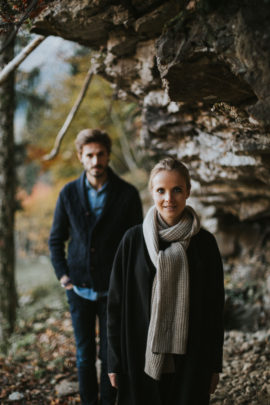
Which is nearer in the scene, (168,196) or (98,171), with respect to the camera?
(168,196)

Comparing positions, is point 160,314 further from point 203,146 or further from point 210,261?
point 203,146

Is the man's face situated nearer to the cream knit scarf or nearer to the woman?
the woman

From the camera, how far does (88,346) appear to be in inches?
108

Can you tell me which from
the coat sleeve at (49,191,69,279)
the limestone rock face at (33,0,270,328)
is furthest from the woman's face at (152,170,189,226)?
the coat sleeve at (49,191,69,279)

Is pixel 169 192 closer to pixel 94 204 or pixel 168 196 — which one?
pixel 168 196

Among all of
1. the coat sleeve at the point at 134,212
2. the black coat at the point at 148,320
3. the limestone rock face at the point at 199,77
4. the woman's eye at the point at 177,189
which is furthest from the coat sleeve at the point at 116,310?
the limestone rock face at the point at 199,77

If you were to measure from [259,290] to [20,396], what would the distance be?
11.8 ft

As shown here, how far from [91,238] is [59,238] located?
38 cm

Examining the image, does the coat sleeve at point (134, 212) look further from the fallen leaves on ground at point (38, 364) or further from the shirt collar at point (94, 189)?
the fallen leaves on ground at point (38, 364)

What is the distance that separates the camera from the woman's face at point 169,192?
6.27 ft

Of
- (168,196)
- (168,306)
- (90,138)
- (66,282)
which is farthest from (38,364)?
(168,196)

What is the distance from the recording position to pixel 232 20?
145 cm

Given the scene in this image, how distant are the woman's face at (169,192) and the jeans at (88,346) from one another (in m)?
1.19

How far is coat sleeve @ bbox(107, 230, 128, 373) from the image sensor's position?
6.85 ft
